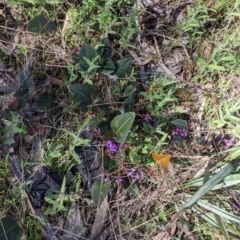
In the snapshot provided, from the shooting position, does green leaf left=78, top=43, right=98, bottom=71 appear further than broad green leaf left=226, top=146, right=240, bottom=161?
No

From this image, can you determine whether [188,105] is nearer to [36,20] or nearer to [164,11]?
[164,11]

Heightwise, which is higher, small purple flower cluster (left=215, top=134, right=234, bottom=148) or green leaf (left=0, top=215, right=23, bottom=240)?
small purple flower cluster (left=215, top=134, right=234, bottom=148)

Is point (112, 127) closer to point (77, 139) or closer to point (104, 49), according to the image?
point (77, 139)

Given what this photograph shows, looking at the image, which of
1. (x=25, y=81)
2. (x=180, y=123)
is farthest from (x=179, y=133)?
(x=25, y=81)

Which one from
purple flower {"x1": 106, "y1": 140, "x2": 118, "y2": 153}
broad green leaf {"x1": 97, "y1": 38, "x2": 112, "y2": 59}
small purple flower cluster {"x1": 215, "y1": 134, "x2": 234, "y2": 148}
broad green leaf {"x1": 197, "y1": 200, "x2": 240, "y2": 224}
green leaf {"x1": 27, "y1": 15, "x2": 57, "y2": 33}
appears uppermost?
green leaf {"x1": 27, "y1": 15, "x2": 57, "y2": 33}

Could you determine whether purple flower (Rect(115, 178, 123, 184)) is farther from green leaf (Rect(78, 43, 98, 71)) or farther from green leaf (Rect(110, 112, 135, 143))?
green leaf (Rect(78, 43, 98, 71))

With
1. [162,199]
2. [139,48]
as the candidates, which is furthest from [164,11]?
[162,199]

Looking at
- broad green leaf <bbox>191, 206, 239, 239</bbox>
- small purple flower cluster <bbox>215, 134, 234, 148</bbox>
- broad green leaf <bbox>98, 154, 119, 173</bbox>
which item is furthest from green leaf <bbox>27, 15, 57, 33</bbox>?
broad green leaf <bbox>191, 206, 239, 239</bbox>
